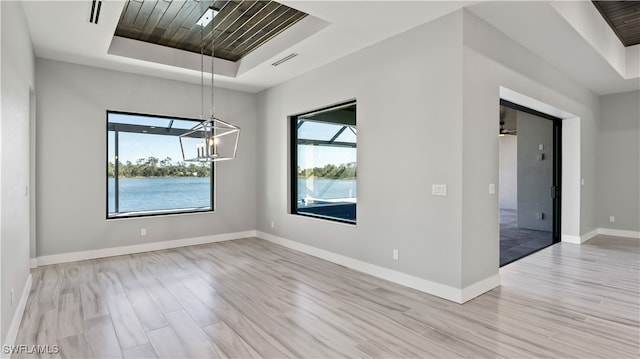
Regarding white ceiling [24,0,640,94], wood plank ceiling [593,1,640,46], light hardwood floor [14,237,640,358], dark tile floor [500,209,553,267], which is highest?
wood plank ceiling [593,1,640,46]

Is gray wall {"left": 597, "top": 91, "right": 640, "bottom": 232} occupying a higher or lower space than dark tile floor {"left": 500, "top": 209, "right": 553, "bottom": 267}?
higher

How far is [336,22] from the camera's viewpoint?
3744mm

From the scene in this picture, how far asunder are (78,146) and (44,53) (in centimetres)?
133

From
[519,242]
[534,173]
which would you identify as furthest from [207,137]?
[534,173]

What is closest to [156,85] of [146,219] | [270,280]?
[146,219]

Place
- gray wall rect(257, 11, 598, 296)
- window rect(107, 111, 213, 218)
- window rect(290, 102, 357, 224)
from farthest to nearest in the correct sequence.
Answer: window rect(107, 111, 213, 218), window rect(290, 102, 357, 224), gray wall rect(257, 11, 598, 296)

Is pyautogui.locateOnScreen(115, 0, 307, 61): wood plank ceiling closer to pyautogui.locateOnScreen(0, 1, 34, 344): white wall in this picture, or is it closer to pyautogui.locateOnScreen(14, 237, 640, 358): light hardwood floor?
pyautogui.locateOnScreen(0, 1, 34, 344): white wall

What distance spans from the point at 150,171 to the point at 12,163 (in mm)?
3260

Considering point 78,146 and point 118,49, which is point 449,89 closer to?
point 118,49

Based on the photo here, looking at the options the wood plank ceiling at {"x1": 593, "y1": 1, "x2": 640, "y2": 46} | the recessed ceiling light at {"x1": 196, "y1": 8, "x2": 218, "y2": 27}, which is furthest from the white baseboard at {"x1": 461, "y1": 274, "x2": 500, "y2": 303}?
the recessed ceiling light at {"x1": 196, "y1": 8, "x2": 218, "y2": 27}

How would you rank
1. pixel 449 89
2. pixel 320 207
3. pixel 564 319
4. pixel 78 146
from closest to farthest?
1. pixel 564 319
2. pixel 449 89
3. pixel 78 146
4. pixel 320 207

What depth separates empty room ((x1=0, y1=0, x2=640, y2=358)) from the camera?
2881 mm

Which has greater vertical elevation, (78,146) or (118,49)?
(118,49)

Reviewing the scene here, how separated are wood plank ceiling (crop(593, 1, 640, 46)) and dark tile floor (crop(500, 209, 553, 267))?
354 cm
